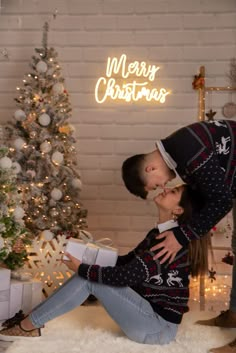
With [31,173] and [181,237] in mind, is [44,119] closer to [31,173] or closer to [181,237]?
[31,173]

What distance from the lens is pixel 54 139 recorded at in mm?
4090

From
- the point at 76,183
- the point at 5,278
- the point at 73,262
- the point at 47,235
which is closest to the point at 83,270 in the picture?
the point at 73,262

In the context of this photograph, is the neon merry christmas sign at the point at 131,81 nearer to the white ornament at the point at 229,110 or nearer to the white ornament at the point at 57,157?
the white ornament at the point at 229,110

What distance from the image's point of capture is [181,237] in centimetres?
268

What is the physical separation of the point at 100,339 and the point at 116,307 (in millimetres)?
257

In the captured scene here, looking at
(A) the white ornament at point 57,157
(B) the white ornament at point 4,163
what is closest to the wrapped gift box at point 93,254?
(B) the white ornament at point 4,163

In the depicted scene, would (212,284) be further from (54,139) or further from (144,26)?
(144,26)

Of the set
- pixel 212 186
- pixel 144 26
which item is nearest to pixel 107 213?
pixel 144 26

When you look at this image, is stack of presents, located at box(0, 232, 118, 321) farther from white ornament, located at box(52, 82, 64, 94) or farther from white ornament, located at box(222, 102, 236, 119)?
white ornament, located at box(222, 102, 236, 119)

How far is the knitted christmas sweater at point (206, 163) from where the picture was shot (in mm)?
2469

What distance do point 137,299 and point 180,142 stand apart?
2.80 feet

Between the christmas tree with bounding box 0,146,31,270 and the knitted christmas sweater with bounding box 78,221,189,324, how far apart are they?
688 mm

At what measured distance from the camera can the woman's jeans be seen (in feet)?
8.96

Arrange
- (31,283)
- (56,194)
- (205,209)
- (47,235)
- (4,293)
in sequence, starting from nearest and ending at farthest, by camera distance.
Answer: (205,209) < (4,293) < (31,283) < (47,235) < (56,194)
